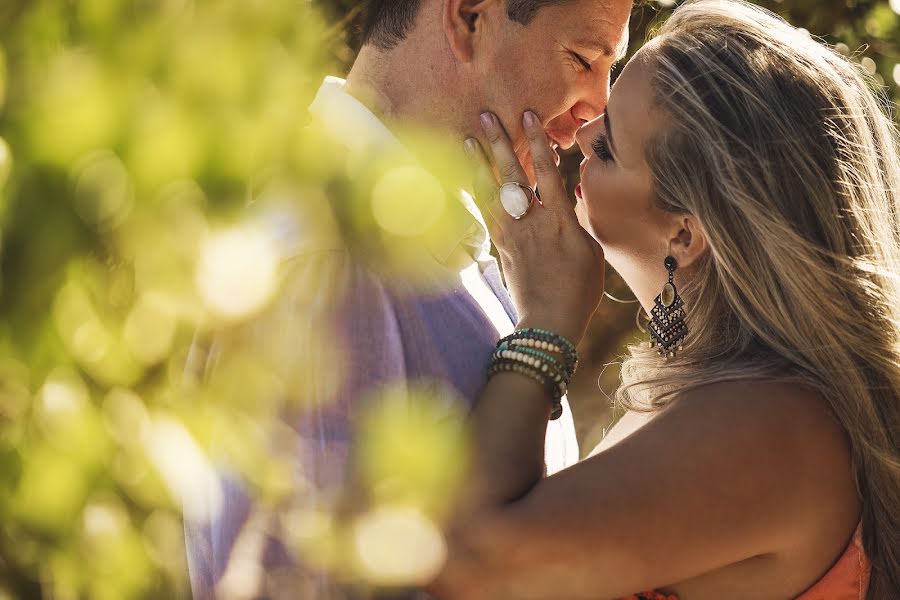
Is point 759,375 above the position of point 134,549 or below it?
below

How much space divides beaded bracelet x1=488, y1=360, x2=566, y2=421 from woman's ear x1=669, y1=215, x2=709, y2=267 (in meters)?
0.67

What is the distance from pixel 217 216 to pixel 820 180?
2286mm

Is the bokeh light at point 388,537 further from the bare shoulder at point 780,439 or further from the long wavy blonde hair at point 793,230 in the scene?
the long wavy blonde hair at point 793,230

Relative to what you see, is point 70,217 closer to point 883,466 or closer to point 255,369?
point 255,369

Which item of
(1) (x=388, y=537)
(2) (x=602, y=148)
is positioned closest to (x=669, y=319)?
(2) (x=602, y=148)

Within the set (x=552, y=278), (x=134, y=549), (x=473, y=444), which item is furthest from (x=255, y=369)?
(x=552, y=278)

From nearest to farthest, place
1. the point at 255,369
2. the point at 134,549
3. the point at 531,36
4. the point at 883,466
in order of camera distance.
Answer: the point at 134,549
the point at 255,369
the point at 883,466
the point at 531,36

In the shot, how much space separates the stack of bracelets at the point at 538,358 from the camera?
2389 mm

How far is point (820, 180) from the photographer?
2.64 metres

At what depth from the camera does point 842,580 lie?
2.56 meters

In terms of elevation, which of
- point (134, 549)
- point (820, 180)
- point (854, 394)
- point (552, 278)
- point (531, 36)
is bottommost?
point (854, 394)

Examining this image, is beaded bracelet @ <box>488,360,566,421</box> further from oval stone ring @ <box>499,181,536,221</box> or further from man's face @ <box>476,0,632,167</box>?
man's face @ <box>476,0,632,167</box>

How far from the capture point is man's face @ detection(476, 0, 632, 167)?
2770mm

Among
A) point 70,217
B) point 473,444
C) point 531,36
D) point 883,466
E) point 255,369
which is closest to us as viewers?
point 70,217
